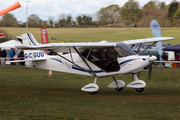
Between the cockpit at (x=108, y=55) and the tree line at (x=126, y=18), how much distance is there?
68.2m

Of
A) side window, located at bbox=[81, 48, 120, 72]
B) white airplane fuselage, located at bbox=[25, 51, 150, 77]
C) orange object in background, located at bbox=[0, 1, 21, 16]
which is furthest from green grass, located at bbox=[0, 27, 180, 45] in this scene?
orange object in background, located at bbox=[0, 1, 21, 16]

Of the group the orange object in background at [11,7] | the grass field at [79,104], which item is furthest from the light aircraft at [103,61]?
the orange object in background at [11,7]

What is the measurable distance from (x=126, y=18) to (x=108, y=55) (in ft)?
347

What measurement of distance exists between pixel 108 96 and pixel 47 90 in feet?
10.8

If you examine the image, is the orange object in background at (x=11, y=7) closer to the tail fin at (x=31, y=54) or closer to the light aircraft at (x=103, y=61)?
the light aircraft at (x=103, y=61)

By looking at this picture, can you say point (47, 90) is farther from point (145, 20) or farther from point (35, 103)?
point (145, 20)

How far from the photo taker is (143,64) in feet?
35.3

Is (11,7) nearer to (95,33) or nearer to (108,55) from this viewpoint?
(108,55)

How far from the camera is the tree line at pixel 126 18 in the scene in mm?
91281

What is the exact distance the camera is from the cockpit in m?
11.3

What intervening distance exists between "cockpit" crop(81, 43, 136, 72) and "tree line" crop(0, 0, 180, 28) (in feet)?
224

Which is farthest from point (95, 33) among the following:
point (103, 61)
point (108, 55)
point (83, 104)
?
point (83, 104)

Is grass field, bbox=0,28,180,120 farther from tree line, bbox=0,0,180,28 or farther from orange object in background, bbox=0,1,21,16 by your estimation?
tree line, bbox=0,0,180,28

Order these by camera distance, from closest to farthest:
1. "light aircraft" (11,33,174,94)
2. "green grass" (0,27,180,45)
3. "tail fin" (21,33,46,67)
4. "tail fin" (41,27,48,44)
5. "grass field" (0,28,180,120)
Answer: "grass field" (0,28,180,120) < "light aircraft" (11,33,174,94) < "tail fin" (21,33,46,67) < "tail fin" (41,27,48,44) < "green grass" (0,27,180,45)
